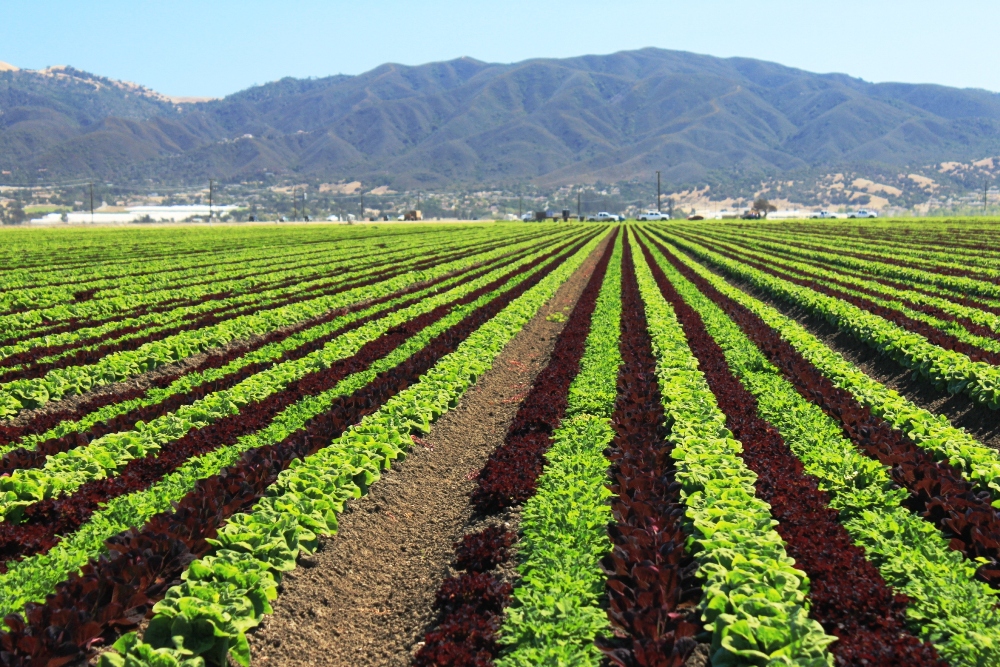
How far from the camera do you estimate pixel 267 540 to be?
6.09m

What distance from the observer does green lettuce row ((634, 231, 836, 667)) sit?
4633mm

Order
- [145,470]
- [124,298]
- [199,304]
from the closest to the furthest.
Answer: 1. [145,470]
2. [199,304]
3. [124,298]

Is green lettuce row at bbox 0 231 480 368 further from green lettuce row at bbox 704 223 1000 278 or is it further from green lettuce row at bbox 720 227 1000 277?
green lettuce row at bbox 720 227 1000 277

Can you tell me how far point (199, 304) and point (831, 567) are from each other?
730 inches

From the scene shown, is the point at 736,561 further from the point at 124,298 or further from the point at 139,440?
the point at 124,298

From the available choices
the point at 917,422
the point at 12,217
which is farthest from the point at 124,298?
the point at 12,217

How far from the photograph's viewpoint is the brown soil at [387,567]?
554 cm

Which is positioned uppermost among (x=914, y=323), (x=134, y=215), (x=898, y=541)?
(x=134, y=215)

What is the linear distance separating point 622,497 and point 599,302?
1404 centimetres

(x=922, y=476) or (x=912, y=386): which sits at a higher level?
(x=922, y=476)

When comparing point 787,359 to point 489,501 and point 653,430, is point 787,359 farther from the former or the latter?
point 489,501

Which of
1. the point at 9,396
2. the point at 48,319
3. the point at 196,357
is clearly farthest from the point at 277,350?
the point at 48,319

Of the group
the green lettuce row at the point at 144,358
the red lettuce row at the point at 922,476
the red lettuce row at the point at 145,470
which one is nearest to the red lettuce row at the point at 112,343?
the green lettuce row at the point at 144,358

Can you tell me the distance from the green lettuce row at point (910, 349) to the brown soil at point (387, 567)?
276 inches
